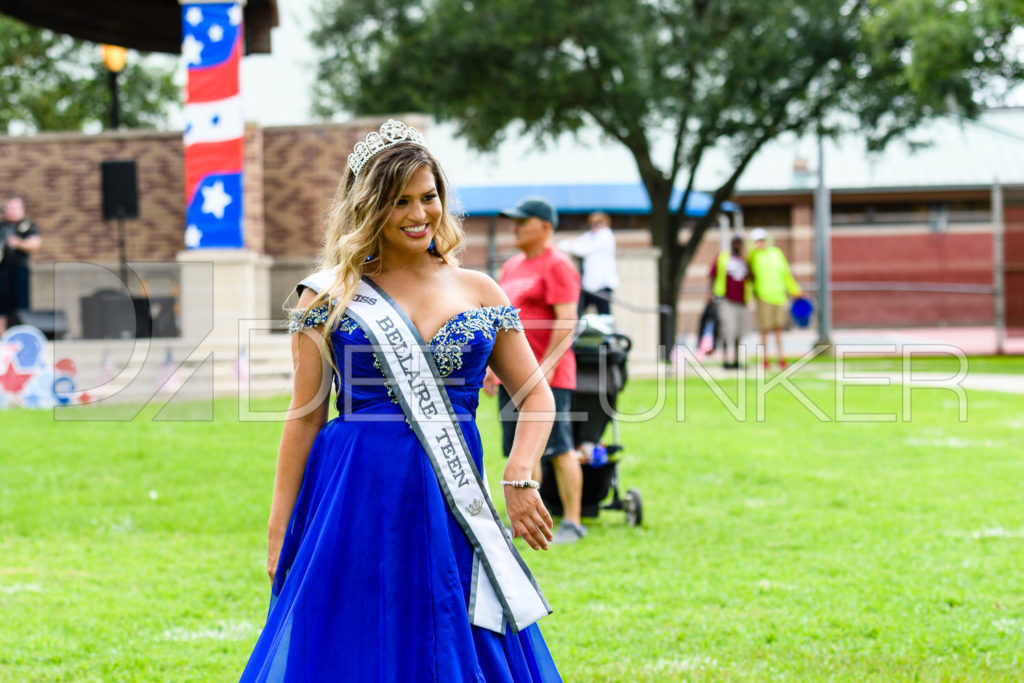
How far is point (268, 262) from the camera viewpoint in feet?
67.5

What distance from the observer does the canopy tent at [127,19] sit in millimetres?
16891

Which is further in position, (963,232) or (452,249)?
(963,232)

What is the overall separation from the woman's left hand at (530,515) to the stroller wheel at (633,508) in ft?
13.9

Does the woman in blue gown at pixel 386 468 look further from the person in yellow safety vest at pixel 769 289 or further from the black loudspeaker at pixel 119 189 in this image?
the black loudspeaker at pixel 119 189

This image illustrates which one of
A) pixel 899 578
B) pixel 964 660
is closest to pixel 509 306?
pixel 964 660

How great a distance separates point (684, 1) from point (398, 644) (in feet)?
65.5

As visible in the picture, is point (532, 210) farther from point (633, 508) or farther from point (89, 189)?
point (89, 189)

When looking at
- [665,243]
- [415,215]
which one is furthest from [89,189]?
[415,215]

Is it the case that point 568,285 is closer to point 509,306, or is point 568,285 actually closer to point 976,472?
point 509,306

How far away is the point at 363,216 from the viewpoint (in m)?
3.12

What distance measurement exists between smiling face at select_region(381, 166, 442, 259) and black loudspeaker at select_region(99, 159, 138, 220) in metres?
17.8

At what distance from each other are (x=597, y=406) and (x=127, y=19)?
42.6 ft

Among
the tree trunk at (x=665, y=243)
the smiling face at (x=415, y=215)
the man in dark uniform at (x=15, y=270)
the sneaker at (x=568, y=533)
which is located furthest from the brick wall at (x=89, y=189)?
the smiling face at (x=415, y=215)

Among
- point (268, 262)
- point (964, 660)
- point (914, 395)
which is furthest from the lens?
point (268, 262)
